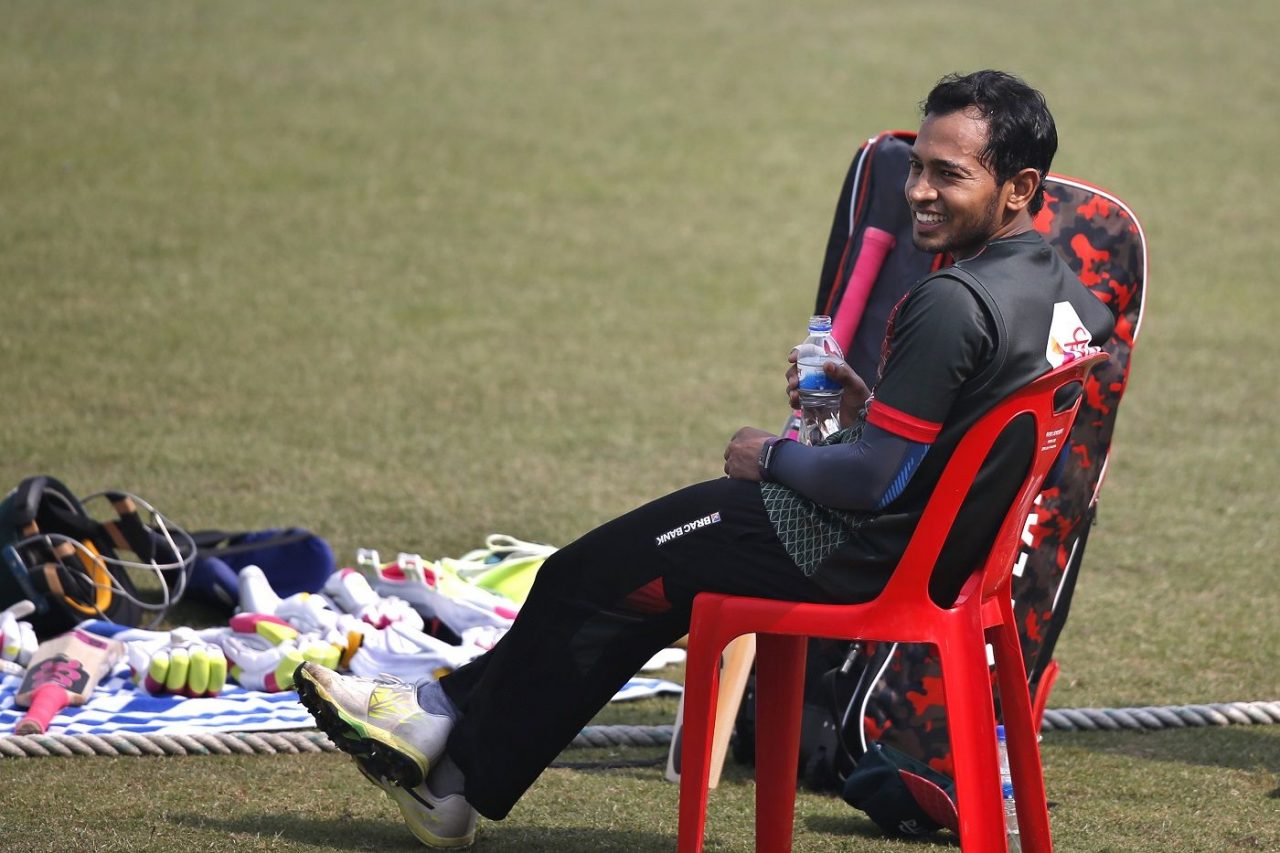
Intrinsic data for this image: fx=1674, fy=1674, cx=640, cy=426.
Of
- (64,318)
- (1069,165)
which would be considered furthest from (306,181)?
(1069,165)

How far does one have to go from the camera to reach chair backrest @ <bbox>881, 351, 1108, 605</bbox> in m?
2.92

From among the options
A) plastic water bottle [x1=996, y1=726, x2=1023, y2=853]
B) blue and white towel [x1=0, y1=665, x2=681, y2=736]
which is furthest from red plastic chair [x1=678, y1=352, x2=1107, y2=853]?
blue and white towel [x1=0, y1=665, x2=681, y2=736]

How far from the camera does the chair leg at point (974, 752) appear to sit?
2947 millimetres

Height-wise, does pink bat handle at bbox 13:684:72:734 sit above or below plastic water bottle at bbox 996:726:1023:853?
below

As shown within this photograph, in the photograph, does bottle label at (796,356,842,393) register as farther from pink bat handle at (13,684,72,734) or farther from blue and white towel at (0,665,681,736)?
pink bat handle at (13,684,72,734)

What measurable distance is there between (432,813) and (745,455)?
978mm

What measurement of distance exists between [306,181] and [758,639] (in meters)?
8.16

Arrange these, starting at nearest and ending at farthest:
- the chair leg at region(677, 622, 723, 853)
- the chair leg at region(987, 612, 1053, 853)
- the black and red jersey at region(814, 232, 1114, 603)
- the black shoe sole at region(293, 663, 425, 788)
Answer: the black and red jersey at region(814, 232, 1114, 603)
the chair leg at region(677, 622, 723, 853)
the chair leg at region(987, 612, 1053, 853)
the black shoe sole at region(293, 663, 425, 788)

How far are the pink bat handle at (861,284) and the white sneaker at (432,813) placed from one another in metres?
1.52

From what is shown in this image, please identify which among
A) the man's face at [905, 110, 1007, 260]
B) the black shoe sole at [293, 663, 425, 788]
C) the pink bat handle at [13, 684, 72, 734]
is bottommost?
the pink bat handle at [13, 684, 72, 734]

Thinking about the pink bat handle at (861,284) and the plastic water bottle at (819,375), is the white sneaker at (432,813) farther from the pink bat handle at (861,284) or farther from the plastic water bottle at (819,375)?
the pink bat handle at (861,284)

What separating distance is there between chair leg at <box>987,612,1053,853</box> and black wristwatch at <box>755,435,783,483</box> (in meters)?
0.54

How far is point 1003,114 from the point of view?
3.03 m

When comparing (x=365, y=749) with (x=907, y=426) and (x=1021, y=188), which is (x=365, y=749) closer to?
(x=907, y=426)
